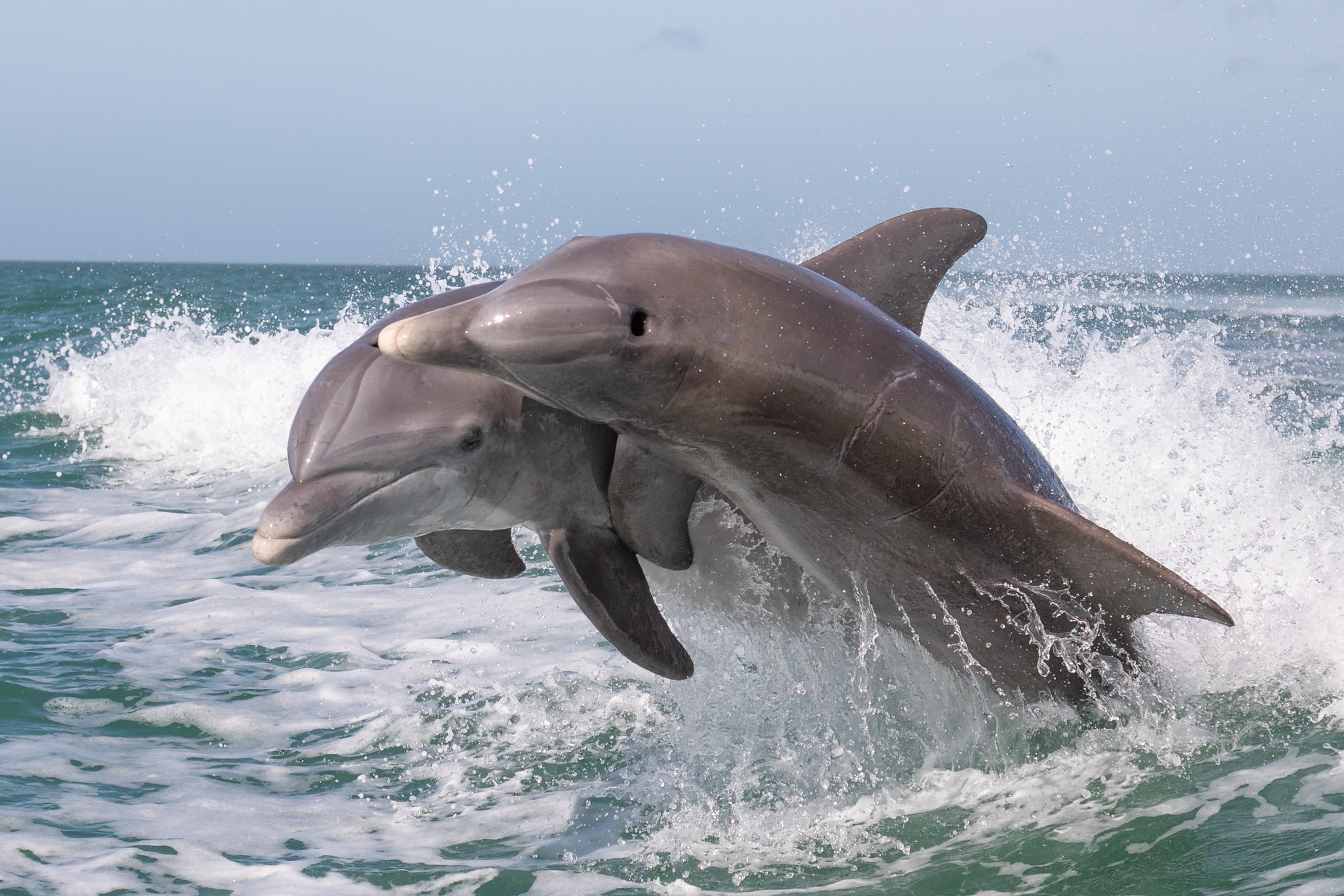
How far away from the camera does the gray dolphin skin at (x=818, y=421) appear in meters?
4.01

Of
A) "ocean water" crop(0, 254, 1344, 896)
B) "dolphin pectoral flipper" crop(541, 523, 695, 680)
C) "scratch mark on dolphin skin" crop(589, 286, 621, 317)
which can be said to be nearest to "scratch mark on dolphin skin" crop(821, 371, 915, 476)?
"scratch mark on dolphin skin" crop(589, 286, 621, 317)

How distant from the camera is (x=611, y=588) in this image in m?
5.29

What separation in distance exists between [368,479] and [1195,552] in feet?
17.5

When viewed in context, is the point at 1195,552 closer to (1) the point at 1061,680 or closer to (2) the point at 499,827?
(1) the point at 1061,680

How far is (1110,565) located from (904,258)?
1.76 meters

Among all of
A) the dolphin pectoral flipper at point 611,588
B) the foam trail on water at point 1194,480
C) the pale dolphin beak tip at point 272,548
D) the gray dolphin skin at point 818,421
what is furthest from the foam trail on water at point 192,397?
the gray dolphin skin at point 818,421

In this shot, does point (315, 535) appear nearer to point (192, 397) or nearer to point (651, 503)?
point (651, 503)

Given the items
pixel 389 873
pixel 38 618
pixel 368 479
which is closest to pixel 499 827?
pixel 389 873

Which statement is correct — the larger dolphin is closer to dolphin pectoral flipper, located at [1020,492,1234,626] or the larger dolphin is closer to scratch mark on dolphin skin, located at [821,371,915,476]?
scratch mark on dolphin skin, located at [821,371,915,476]

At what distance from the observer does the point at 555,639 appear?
8.70 meters

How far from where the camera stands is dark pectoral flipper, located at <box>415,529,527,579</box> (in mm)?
5645

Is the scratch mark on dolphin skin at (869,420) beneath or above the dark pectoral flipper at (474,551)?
above

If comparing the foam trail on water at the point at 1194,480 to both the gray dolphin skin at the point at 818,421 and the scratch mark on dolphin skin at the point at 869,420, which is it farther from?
the scratch mark on dolphin skin at the point at 869,420

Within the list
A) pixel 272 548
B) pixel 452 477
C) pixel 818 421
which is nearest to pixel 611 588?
pixel 452 477
